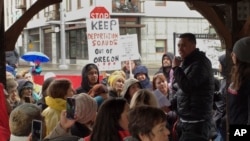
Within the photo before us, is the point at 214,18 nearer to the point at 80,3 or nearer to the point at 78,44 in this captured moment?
the point at 80,3

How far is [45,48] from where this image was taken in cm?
5000

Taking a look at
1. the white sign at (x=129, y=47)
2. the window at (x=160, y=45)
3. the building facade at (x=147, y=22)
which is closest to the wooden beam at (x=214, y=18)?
the white sign at (x=129, y=47)

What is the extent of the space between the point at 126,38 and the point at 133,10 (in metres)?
29.1

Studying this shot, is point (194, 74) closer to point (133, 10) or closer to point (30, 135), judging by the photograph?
point (30, 135)

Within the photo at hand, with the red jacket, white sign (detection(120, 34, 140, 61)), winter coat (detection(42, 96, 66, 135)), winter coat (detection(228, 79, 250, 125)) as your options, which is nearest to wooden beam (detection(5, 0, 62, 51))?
winter coat (detection(42, 96, 66, 135))

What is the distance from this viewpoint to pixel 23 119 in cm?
349

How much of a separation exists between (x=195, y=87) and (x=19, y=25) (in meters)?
1.91

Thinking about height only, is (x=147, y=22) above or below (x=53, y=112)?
above

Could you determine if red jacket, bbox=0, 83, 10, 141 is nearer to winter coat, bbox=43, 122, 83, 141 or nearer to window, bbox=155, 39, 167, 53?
winter coat, bbox=43, 122, 83, 141

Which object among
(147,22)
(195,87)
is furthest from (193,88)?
(147,22)

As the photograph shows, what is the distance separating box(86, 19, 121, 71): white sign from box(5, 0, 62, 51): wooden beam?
3.96 m

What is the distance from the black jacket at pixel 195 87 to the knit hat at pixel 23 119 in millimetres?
2000

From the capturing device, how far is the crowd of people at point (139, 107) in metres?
3.21

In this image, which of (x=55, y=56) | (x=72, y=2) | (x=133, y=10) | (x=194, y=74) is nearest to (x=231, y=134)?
(x=194, y=74)
